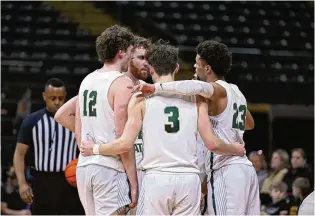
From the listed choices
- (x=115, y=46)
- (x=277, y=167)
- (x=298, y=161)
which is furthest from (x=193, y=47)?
(x=115, y=46)

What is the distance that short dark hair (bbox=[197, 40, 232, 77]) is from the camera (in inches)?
185

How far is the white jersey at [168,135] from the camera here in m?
4.35

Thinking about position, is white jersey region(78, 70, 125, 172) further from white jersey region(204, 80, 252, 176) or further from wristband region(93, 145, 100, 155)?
white jersey region(204, 80, 252, 176)

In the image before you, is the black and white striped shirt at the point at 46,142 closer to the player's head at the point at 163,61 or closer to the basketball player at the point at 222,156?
the basketball player at the point at 222,156

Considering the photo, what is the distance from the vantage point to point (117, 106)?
14.7ft

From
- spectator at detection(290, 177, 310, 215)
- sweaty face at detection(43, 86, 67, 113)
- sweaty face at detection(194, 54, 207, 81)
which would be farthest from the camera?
spectator at detection(290, 177, 310, 215)

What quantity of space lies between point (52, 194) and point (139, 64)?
90.6 inches

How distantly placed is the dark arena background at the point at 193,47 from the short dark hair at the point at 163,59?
611 cm

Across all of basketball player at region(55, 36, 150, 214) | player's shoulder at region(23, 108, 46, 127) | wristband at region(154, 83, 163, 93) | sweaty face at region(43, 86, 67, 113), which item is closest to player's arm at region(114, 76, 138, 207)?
wristband at region(154, 83, 163, 93)

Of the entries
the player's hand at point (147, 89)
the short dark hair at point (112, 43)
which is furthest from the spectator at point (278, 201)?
the player's hand at point (147, 89)

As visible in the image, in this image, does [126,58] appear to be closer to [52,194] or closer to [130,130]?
[130,130]

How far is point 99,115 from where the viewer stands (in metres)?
4.56

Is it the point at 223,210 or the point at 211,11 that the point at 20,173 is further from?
the point at 211,11

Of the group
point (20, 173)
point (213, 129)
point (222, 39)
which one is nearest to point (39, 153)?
point (20, 173)
